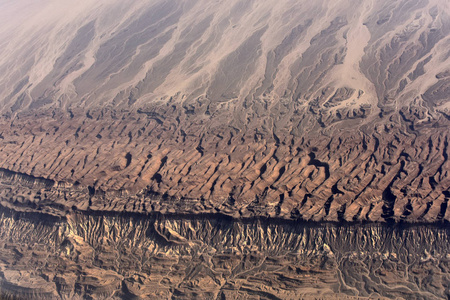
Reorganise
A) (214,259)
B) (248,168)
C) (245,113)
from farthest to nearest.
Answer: (245,113), (248,168), (214,259)

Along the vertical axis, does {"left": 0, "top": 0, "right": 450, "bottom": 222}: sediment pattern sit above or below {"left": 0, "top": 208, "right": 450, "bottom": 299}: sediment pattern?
above

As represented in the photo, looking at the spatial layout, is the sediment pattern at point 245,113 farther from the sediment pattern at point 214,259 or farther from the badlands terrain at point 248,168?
the sediment pattern at point 214,259

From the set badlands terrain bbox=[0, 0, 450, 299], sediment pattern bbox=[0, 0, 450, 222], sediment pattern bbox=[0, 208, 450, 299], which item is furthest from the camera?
sediment pattern bbox=[0, 0, 450, 222]

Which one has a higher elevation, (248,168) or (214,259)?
(248,168)

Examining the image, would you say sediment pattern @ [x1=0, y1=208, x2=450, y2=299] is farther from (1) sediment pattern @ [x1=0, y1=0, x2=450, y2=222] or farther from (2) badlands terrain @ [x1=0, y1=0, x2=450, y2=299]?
(1) sediment pattern @ [x1=0, y1=0, x2=450, y2=222]

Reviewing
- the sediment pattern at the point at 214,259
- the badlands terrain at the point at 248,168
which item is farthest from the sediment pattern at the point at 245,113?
the sediment pattern at the point at 214,259

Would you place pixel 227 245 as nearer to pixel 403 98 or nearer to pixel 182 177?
pixel 182 177

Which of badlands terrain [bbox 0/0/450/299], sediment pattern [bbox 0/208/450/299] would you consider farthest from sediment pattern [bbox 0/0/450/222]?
sediment pattern [bbox 0/208/450/299]

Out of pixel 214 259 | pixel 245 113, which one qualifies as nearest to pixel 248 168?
pixel 214 259

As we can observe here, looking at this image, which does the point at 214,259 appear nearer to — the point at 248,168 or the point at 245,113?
the point at 248,168

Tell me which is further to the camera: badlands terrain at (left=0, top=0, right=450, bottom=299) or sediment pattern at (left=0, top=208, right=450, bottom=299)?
badlands terrain at (left=0, top=0, right=450, bottom=299)
